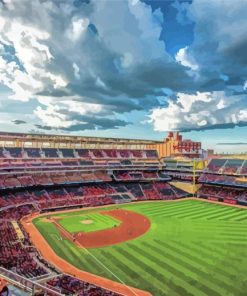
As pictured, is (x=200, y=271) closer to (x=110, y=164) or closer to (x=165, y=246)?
(x=165, y=246)

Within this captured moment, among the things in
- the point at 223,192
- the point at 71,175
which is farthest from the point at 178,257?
the point at 71,175

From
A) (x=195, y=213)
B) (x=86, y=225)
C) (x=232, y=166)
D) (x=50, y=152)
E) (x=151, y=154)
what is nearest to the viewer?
(x=86, y=225)

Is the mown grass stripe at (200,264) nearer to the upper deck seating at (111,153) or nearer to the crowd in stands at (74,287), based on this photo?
the crowd in stands at (74,287)

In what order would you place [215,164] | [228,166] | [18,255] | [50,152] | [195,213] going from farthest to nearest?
[215,164], [228,166], [50,152], [195,213], [18,255]

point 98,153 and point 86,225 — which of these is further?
point 98,153

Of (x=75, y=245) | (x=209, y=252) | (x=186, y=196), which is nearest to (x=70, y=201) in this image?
(x=75, y=245)

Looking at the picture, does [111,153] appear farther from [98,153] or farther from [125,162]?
[125,162]
